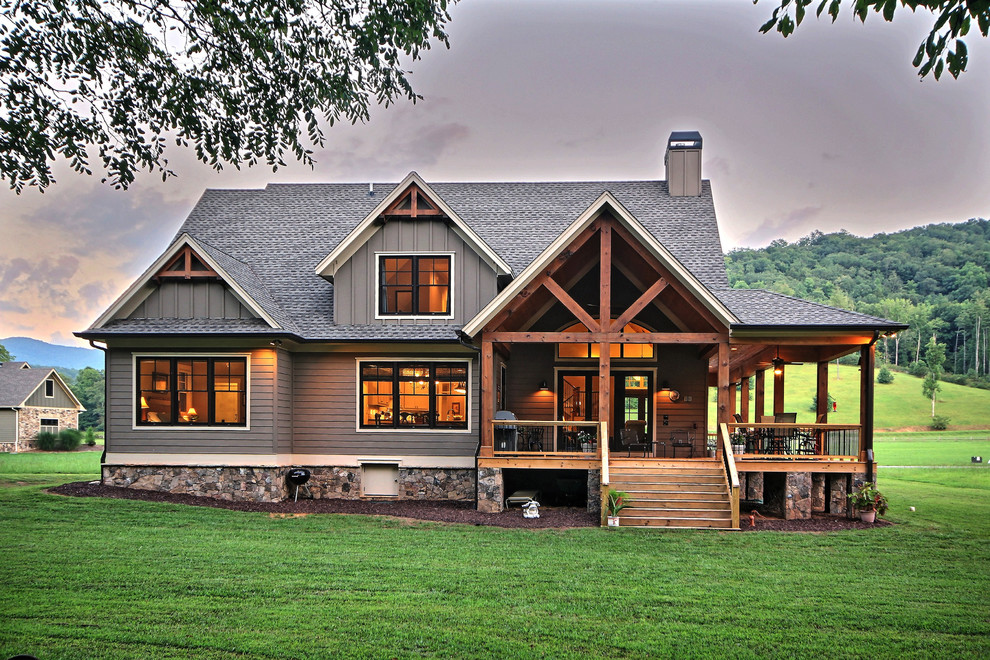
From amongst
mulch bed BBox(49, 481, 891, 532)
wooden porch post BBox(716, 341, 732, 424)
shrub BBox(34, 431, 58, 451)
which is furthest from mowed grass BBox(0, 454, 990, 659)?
shrub BBox(34, 431, 58, 451)

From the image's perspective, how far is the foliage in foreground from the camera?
8.50 m

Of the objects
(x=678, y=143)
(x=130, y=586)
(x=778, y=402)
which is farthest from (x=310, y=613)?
(x=678, y=143)

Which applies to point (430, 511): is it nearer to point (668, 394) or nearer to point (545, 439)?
point (545, 439)

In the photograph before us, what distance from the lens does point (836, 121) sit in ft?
202

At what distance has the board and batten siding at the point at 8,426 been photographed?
40.7 metres

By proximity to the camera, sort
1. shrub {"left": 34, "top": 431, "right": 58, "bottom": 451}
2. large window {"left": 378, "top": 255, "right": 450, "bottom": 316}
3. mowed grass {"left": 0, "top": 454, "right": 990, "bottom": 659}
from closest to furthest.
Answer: mowed grass {"left": 0, "top": 454, "right": 990, "bottom": 659}, large window {"left": 378, "top": 255, "right": 450, "bottom": 316}, shrub {"left": 34, "top": 431, "right": 58, "bottom": 451}

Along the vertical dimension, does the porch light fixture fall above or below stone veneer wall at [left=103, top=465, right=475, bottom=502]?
above

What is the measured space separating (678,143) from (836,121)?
49488 mm

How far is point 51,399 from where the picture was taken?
4509 centimetres

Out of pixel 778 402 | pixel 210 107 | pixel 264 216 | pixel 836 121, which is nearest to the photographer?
pixel 210 107

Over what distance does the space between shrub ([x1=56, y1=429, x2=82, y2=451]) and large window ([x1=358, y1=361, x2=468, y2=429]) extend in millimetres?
30962

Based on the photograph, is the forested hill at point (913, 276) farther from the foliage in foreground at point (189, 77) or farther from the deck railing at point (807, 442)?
the foliage in foreground at point (189, 77)

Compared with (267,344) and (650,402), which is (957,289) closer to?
(650,402)

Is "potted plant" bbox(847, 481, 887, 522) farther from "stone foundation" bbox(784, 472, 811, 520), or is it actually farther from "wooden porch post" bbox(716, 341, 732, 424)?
"wooden porch post" bbox(716, 341, 732, 424)
